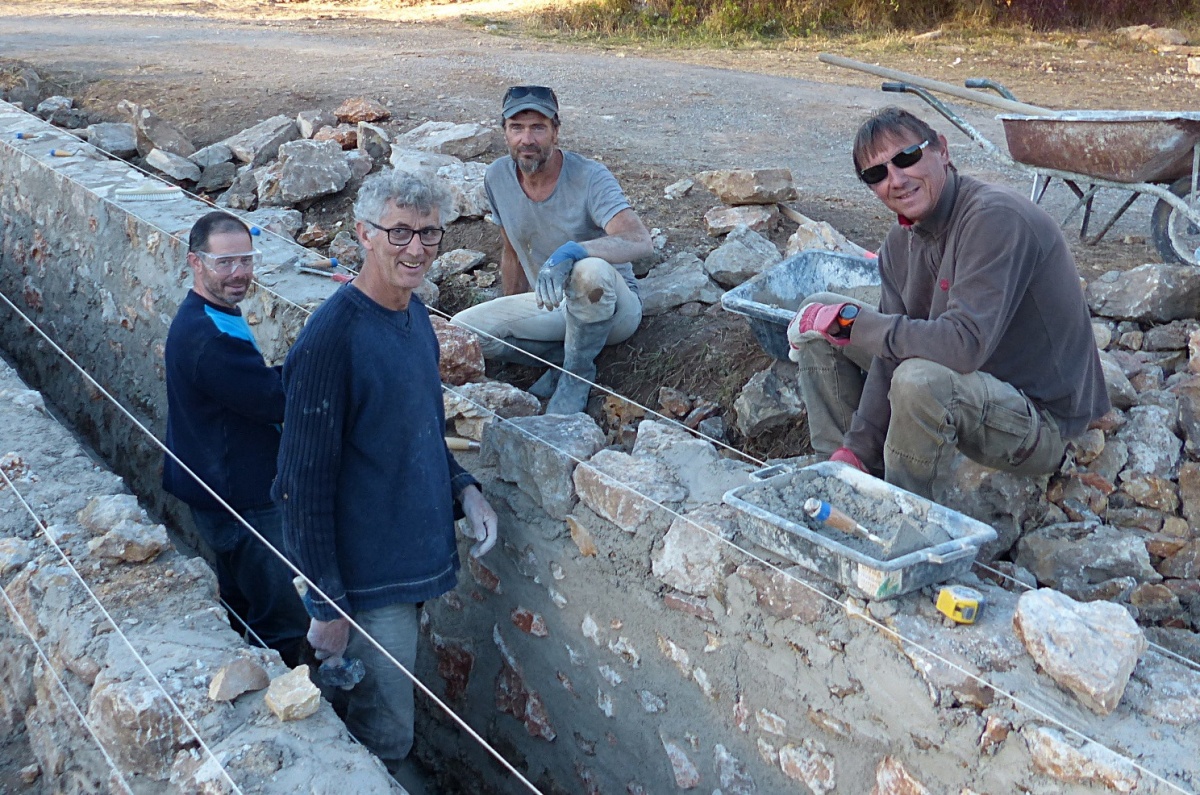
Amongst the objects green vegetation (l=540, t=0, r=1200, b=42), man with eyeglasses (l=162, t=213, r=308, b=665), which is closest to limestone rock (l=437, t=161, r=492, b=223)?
man with eyeglasses (l=162, t=213, r=308, b=665)

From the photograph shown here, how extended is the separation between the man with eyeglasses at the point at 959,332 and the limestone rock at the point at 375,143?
4942mm

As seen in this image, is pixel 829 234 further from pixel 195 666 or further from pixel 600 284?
pixel 195 666

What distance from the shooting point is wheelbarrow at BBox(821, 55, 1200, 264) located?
17.9ft

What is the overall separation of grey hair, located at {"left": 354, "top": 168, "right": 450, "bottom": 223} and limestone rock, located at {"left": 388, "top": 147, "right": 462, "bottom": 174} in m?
3.76

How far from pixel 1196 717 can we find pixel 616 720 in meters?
1.85

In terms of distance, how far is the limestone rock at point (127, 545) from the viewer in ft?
10.6

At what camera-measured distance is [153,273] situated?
5801mm

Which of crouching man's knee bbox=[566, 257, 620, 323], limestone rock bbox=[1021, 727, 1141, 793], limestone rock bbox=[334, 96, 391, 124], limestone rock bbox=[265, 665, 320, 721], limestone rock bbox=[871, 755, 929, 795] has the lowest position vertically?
limestone rock bbox=[871, 755, 929, 795]

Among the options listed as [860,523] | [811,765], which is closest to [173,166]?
[860,523]

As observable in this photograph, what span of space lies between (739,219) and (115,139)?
207 inches

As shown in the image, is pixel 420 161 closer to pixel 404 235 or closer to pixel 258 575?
pixel 258 575

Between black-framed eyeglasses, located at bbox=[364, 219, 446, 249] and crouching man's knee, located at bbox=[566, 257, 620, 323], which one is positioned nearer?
black-framed eyeglasses, located at bbox=[364, 219, 446, 249]

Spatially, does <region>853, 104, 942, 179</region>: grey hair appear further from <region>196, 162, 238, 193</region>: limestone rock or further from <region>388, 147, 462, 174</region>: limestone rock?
<region>196, 162, 238, 193</region>: limestone rock

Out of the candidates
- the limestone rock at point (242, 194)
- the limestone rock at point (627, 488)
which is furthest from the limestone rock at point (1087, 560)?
the limestone rock at point (242, 194)
